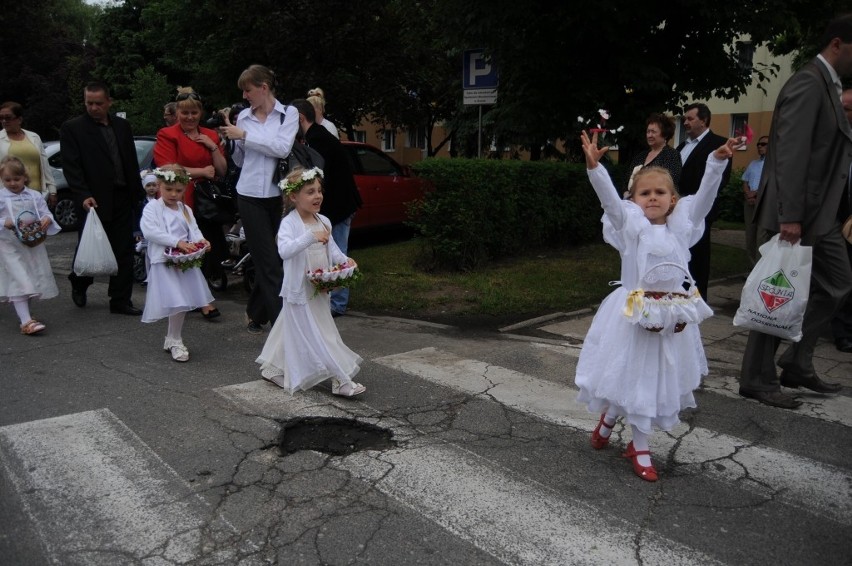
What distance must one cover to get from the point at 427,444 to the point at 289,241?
5.52 feet

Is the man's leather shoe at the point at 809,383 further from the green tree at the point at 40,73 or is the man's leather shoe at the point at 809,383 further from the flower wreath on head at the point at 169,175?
the green tree at the point at 40,73

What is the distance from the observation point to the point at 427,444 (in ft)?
14.2

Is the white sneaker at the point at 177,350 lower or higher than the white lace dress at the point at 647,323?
lower

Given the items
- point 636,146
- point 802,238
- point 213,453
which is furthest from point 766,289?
point 636,146

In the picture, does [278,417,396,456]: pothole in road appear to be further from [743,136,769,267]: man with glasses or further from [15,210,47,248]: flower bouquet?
[743,136,769,267]: man with glasses

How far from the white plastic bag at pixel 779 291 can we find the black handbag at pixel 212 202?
5.83m

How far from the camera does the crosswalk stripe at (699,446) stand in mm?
3779

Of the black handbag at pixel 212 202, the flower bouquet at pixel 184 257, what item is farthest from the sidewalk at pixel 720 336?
the black handbag at pixel 212 202

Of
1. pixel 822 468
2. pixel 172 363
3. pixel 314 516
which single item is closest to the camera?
pixel 314 516

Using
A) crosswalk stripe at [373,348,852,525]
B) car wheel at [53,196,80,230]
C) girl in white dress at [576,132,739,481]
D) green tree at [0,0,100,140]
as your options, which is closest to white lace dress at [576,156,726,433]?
girl in white dress at [576,132,739,481]

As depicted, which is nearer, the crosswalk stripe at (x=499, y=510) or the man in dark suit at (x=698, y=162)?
the crosswalk stripe at (x=499, y=510)

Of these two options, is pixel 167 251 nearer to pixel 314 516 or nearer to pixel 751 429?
pixel 314 516

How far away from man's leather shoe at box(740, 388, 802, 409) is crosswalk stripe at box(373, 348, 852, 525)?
0.75 m

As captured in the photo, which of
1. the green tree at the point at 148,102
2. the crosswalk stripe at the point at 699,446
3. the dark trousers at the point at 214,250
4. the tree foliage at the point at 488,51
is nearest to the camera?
the crosswalk stripe at the point at 699,446
